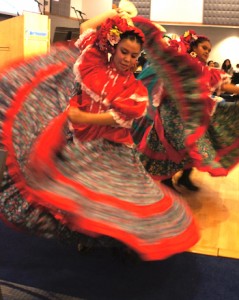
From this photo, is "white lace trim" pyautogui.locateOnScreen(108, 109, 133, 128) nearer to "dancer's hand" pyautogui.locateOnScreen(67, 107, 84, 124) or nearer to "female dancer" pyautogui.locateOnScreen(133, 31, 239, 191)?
"dancer's hand" pyautogui.locateOnScreen(67, 107, 84, 124)

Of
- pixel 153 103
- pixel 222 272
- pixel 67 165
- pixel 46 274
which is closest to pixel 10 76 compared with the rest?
pixel 67 165

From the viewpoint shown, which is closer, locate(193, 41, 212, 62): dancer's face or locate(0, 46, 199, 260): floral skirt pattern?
locate(0, 46, 199, 260): floral skirt pattern

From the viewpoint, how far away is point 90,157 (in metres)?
1.92

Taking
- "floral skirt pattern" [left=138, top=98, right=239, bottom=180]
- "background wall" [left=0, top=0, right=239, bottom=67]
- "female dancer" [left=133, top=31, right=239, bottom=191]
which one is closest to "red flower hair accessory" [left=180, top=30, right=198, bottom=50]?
"female dancer" [left=133, top=31, right=239, bottom=191]

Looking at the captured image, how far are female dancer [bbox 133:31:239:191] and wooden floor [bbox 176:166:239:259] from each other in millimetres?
301

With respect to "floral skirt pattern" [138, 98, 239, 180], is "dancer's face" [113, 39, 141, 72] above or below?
above

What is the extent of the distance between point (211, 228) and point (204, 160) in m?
0.45

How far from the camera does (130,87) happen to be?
191 centimetres

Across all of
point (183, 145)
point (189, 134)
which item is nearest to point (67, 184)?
point (189, 134)

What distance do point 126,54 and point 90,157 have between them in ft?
1.60

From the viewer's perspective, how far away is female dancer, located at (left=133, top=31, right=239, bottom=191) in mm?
2820

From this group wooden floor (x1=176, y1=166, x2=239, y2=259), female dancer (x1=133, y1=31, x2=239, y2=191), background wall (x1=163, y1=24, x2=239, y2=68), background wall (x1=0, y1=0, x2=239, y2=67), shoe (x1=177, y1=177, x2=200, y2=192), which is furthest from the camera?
background wall (x1=163, y1=24, x2=239, y2=68)

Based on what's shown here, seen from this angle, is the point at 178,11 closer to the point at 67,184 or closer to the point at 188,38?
the point at 188,38

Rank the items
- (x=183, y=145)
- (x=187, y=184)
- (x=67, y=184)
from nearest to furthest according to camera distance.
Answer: (x=67, y=184), (x=183, y=145), (x=187, y=184)
